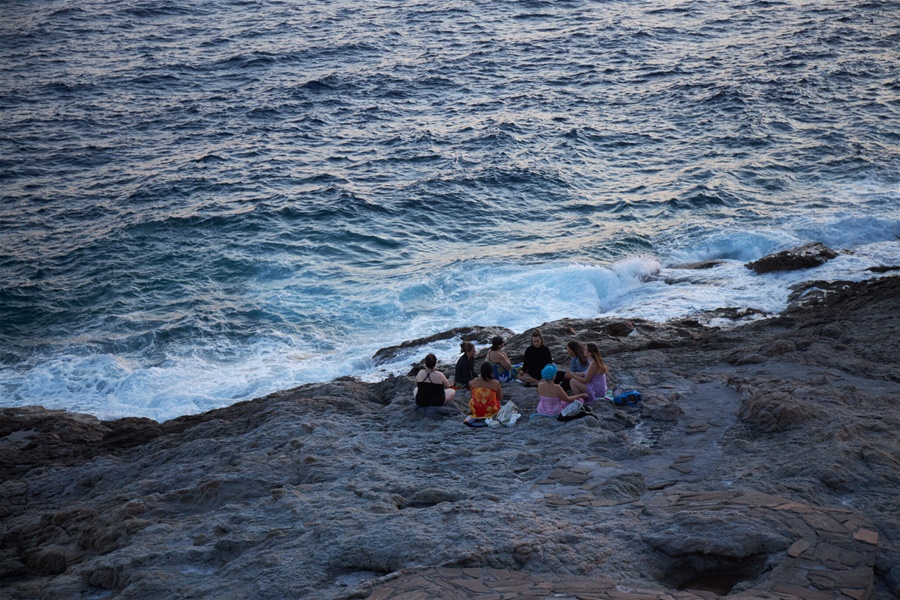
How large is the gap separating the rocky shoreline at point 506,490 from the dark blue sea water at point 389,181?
3013mm

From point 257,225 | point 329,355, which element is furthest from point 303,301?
point 257,225

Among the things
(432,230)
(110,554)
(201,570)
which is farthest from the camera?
(432,230)

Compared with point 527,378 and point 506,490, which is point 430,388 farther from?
point 506,490

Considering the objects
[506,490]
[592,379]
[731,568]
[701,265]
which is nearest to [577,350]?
[592,379]

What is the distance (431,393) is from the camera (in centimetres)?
1103

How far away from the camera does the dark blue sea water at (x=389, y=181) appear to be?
1667cm

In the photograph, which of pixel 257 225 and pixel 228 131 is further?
pixel 228 131

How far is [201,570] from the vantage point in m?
7.52

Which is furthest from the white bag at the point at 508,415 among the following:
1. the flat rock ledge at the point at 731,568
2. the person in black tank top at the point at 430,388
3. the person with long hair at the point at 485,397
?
the flat rock ledge at the point at 731,568

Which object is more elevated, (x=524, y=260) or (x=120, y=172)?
(x=120, y=172)

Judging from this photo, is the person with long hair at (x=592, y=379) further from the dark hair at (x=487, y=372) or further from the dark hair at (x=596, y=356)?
the dark hair at (x=487, y=372)

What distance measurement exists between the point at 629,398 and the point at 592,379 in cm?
58

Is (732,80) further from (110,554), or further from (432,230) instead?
(110,554)

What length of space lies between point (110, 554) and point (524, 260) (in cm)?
1295
